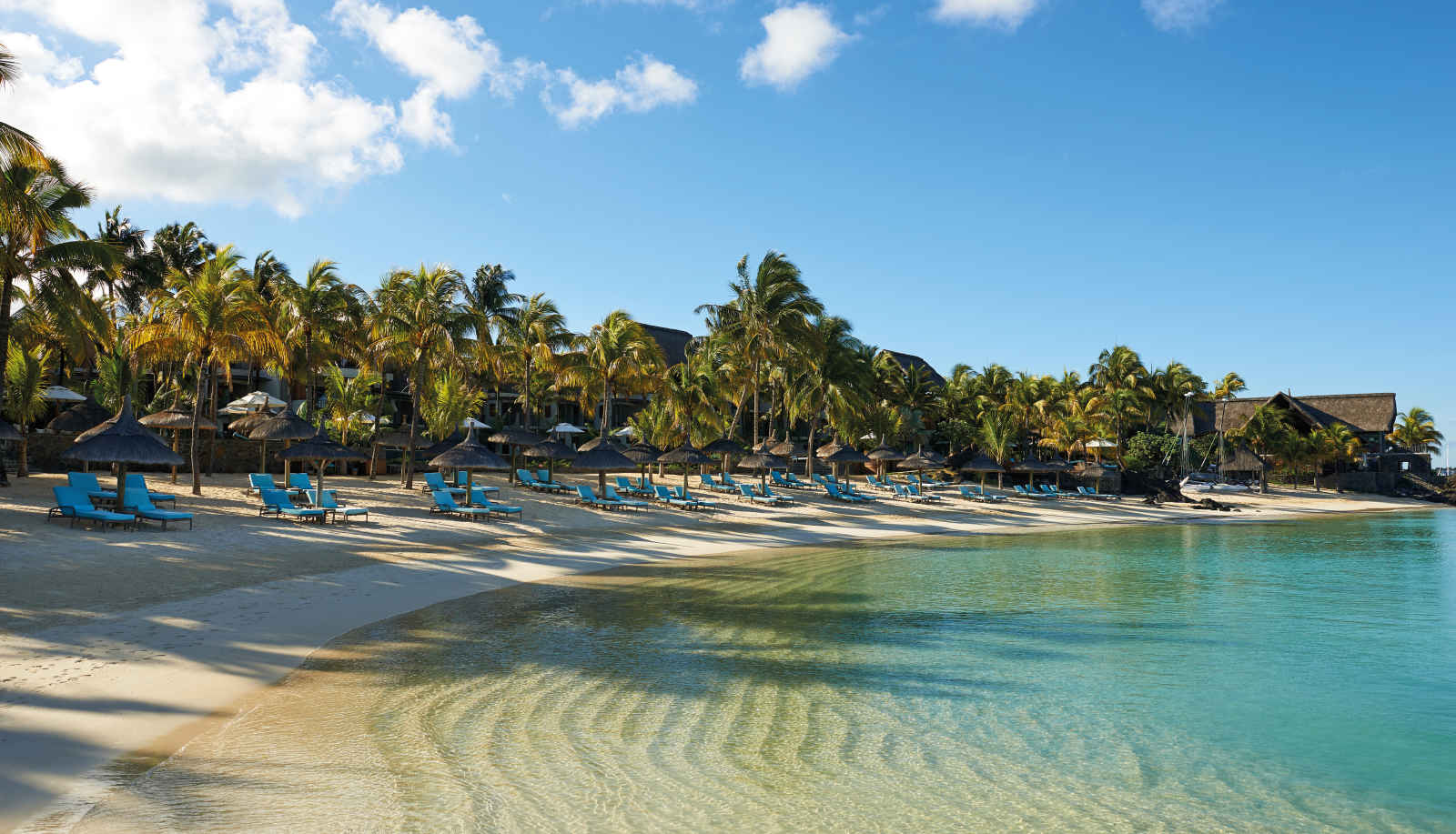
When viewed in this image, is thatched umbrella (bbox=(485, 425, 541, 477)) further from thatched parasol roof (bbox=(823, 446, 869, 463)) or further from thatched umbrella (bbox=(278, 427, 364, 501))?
thatched parasol roof (bbox=(823, 446, 869, 463))

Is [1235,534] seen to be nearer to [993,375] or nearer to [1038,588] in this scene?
[1038,588]

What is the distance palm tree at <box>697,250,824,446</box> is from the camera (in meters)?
33.0

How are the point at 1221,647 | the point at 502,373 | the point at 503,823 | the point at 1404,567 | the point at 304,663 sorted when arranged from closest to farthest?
the point at 503,823
the point at 304,663
the point at 1221,647
the point at 1404,567
the point at 502,373

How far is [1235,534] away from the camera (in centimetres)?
3116

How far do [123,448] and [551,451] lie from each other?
11521 millimetres

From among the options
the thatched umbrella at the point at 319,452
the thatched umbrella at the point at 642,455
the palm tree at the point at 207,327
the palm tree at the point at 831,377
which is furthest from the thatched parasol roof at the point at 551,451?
the palm tree at the point at 831,377

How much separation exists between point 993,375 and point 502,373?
30612 mm

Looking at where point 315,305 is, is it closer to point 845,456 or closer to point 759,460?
point 759,460

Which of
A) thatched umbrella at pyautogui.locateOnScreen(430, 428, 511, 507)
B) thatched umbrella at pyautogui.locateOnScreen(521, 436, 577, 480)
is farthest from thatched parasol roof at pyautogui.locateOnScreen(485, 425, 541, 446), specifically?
thatched umbrella at pyautogui.locateOnScreen(430, 428, 511, 507)

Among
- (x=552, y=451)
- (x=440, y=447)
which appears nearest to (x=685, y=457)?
(x=552, y=451)

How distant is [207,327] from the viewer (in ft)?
69.7

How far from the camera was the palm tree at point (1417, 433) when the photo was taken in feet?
219

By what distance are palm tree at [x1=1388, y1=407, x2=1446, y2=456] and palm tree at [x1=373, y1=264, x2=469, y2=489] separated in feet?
238

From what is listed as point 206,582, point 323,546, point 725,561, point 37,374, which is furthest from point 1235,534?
point 37,374
